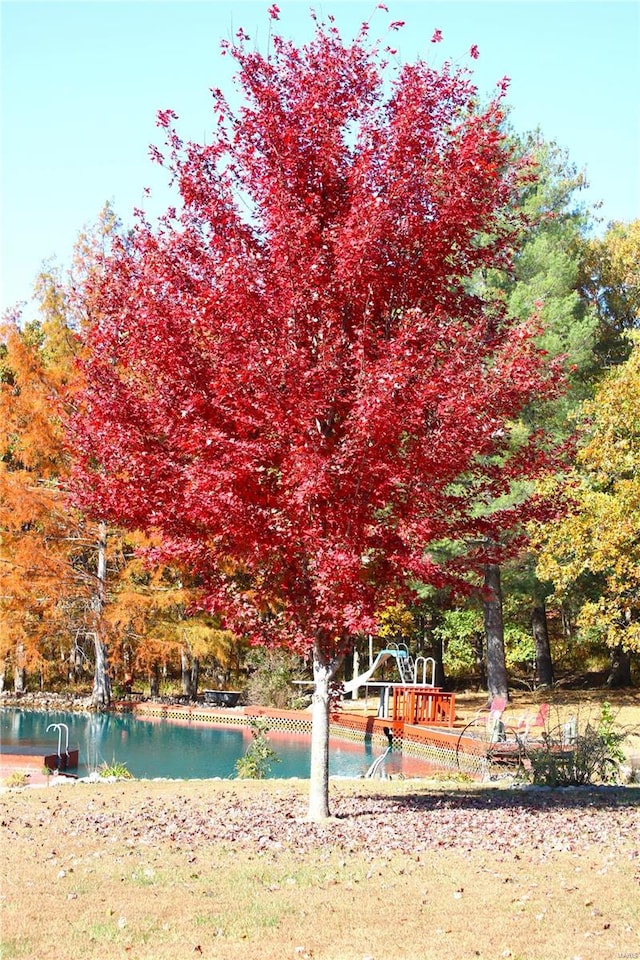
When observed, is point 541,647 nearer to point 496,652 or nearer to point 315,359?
point 496,652

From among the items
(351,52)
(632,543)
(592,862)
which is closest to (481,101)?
(632,543)

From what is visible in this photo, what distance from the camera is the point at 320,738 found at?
28.9 ft

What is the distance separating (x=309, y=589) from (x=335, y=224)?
320 cm

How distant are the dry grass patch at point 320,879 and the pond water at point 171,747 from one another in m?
6.51

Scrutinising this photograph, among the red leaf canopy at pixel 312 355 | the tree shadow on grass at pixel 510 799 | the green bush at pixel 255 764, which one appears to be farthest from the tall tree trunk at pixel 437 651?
the red leaf canopy at pixel 312 355

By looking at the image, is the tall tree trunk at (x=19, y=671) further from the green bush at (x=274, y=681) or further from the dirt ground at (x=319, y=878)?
the dirt ground at (x=319, y=878)

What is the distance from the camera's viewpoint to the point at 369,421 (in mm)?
7504

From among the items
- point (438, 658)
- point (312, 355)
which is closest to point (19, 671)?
point (438, 658)

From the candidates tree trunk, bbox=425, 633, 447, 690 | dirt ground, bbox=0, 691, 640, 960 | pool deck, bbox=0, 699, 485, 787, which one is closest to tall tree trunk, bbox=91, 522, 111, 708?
pool deck, bbox=0, 699, 485, 787

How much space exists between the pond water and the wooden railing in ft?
3.21

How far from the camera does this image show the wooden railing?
20.5 m

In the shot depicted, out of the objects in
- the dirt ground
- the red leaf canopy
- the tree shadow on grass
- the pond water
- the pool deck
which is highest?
the red leaf canopy

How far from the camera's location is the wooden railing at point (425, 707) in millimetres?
20531

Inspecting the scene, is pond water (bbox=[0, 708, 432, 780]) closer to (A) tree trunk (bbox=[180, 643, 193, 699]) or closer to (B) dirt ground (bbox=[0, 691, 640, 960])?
(A) tree trunk (bbox=[180, 643, 193, 699])
